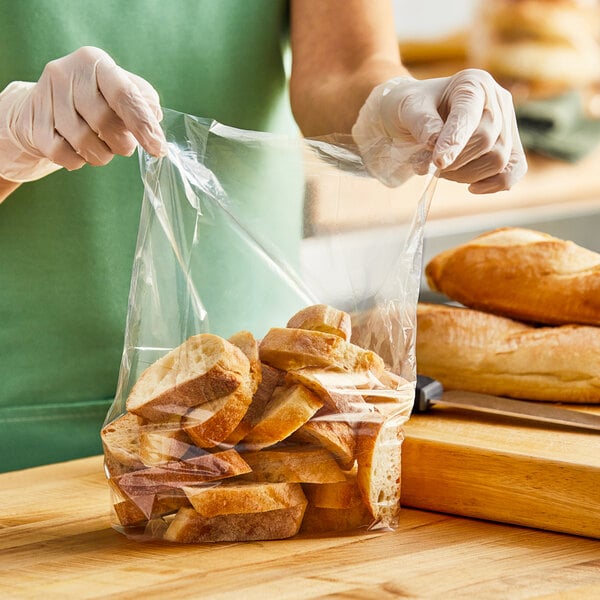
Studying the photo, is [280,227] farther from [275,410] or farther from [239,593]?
[239,593]

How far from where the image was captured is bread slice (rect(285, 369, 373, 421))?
2.68 ft

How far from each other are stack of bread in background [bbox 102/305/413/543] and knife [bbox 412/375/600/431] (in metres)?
0.26

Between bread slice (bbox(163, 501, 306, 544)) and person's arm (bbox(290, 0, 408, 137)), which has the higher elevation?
person's arm (bbox(290, 0, 408, 137))

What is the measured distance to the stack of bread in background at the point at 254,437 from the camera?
2.64ft

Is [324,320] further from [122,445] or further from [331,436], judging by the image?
[122,445]

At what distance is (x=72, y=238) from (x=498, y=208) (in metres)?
1.45

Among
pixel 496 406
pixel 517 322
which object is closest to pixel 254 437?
pixel 496 406

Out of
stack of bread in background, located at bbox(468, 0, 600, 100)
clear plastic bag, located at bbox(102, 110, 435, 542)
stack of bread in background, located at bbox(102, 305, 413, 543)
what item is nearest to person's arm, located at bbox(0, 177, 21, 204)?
clear plastic bag, located at bbox(102, 110, 435, 542)

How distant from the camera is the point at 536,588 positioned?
752mm

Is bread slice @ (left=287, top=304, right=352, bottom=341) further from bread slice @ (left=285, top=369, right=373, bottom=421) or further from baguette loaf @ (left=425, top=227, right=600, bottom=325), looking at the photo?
baguette loaf @ (left=425, top=227, right=600, bottom=325)

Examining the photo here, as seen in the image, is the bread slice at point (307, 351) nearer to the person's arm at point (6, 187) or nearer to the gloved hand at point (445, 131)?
the gloved hand at point (445, 131)

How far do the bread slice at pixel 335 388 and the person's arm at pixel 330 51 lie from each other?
0.60 meters

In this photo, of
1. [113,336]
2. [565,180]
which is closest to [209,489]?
[113,336]

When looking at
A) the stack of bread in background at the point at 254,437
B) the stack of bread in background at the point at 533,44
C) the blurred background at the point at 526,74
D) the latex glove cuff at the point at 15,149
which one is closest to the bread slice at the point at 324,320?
the stack of bread in background at the point at 254,437
